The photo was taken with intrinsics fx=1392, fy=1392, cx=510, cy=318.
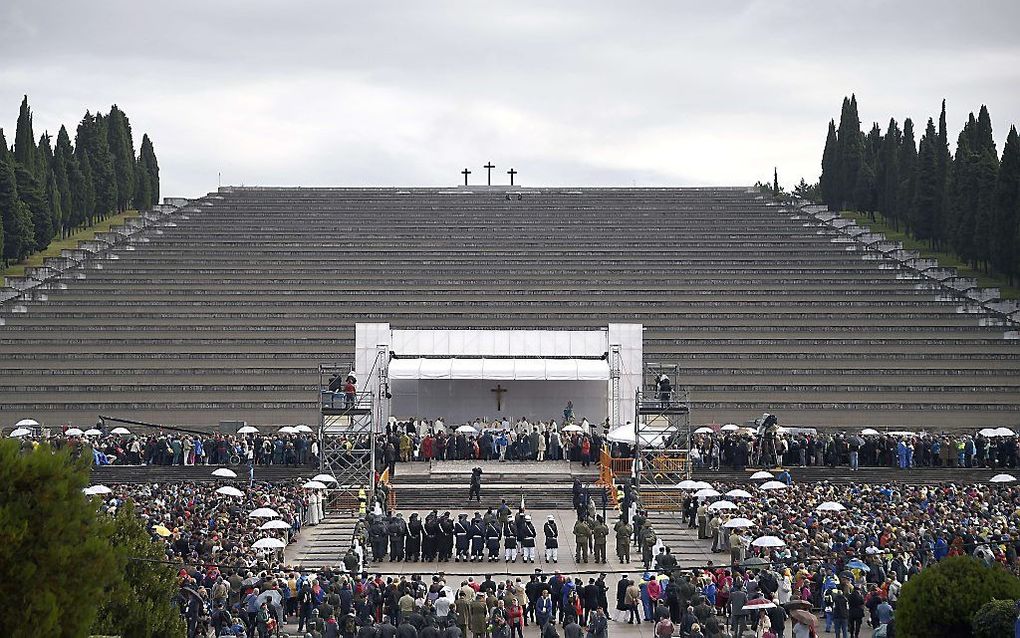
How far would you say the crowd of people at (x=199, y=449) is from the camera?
40906 millimetres

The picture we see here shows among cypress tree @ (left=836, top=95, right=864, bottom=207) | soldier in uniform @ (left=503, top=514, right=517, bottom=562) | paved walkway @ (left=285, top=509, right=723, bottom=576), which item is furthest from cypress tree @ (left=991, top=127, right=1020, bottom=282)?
soldier in uniform @ (left=503, top=514, right=517, bottom=562)

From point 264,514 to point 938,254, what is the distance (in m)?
51.2

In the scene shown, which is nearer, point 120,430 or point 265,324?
point 120,430

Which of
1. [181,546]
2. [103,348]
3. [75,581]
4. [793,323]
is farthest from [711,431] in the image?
[75,581]

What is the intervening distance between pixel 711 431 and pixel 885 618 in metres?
21.1

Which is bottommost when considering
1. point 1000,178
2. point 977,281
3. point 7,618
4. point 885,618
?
point 885,618

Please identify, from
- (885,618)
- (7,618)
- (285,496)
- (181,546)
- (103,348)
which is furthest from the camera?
(103,348)

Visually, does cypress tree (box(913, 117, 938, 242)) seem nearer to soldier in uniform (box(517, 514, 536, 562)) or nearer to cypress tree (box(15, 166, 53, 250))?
cypress tree (box(15, 166, 53, 250))

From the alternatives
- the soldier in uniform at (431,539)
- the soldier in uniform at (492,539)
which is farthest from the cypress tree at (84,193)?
the soldier in uniform at (492,539)

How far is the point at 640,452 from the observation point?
3775cm

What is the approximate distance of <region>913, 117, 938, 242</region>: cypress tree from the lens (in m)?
71.9

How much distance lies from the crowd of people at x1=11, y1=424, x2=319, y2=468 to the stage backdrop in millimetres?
4173

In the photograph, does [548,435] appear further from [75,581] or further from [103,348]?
[75,581]

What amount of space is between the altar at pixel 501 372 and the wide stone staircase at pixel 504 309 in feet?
21.8
